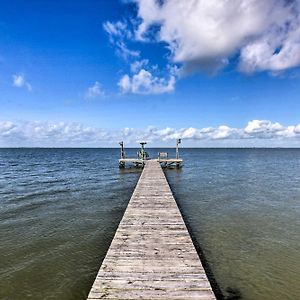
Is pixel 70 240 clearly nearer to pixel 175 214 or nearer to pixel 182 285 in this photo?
pixel 175 214

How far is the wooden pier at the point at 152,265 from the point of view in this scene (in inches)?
199

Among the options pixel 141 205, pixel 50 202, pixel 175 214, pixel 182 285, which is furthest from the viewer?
pixel 50 202

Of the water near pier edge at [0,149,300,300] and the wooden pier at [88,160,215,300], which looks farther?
the water near pier edge at [0,149,300,300]

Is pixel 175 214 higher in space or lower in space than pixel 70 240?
higher

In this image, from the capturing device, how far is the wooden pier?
5047 mm

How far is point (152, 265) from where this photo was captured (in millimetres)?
6074

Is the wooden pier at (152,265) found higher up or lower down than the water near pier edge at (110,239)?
higher up

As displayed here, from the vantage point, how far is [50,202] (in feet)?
54.5

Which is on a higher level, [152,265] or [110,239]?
[152,265]

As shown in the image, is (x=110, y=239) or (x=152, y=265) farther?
(x=110, y=239)

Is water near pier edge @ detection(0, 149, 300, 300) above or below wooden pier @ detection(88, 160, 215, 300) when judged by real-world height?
below

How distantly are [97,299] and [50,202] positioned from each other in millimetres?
12949

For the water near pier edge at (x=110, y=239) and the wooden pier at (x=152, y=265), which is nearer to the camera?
the wooden pier at (x=152, y=265)

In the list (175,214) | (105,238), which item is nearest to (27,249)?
(105,238)
